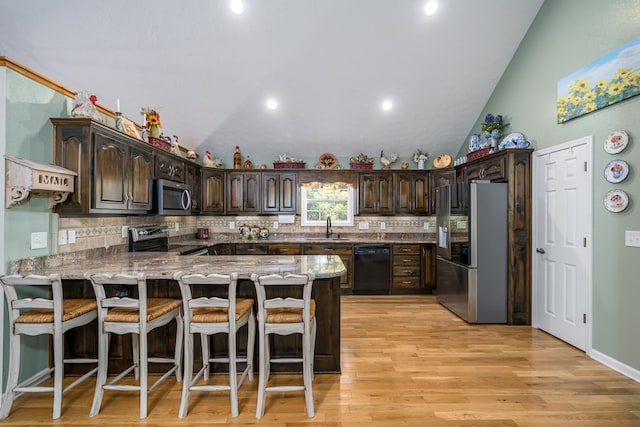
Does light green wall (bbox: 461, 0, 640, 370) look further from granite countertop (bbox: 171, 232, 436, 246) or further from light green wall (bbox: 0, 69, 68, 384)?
light green wall (bbox: 0, 69, 68, 384)

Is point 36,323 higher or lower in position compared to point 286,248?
lower

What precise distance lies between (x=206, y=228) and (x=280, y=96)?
2.81 metres

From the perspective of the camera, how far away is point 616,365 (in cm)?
282

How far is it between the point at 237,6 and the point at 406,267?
443 centimetres

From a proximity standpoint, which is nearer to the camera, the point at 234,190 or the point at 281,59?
the point at 281,59

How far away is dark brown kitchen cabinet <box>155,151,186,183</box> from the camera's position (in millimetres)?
3855

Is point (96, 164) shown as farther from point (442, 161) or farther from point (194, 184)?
point (442, 161)

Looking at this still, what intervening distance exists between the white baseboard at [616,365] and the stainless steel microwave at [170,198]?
15.4 ft

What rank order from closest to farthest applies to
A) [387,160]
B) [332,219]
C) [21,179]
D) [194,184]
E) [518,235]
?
[21,179], [518,235], [194,184], [387,160], [332,219]

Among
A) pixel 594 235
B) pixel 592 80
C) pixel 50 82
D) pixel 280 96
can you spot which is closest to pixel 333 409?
pixel 594 235

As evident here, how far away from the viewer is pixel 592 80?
10.2 ft

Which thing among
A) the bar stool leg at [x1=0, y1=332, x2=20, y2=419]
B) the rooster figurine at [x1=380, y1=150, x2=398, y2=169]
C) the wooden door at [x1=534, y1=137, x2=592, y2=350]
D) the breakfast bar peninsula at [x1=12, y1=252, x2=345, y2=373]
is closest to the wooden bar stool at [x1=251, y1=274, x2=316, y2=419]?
the breakfast bar peninsula at [x1=12, y1=252, x2=345, y2=373]

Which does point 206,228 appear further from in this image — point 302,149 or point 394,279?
point 394,279

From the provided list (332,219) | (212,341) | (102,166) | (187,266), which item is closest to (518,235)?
(332,219)
